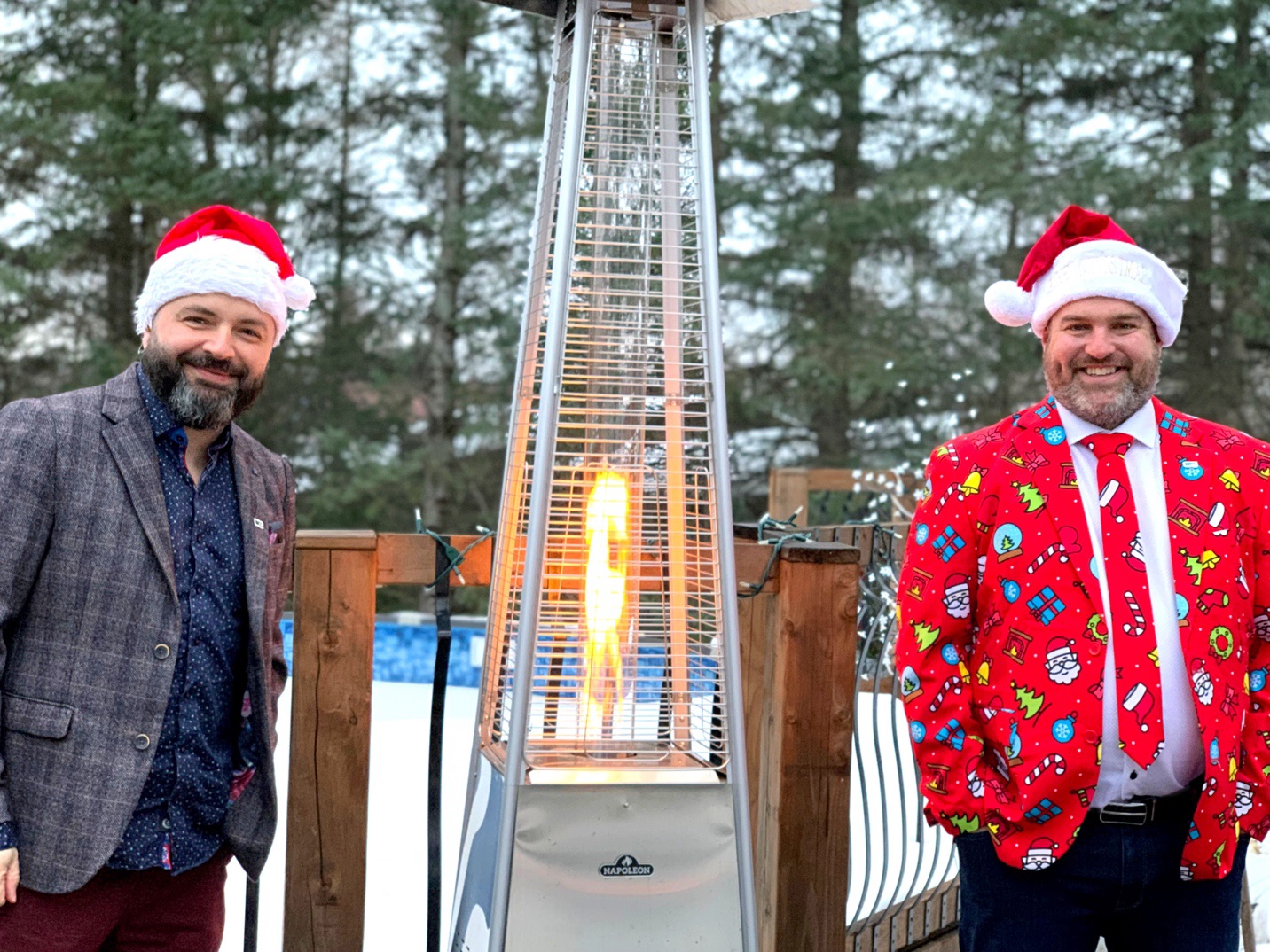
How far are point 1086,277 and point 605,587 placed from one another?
32.2 inches

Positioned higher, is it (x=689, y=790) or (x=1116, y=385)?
(x=1116, y=385)

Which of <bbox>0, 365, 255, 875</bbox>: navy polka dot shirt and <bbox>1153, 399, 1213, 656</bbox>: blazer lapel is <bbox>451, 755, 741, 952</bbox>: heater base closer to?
<bbox>0, 365, 255, 875</bbox>: navy polka dot shirt

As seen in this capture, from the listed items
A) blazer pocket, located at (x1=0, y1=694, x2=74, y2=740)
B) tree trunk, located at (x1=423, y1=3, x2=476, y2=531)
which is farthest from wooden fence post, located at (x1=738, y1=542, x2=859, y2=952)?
tree trunk, located at (x1=423, y1=3, x2=476, y2=531)

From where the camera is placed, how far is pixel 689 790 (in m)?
1.98

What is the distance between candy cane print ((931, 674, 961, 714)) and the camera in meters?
1.79

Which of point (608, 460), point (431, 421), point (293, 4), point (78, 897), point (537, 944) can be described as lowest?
point (537, 944)

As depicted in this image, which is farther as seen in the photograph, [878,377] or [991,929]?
[878,377]

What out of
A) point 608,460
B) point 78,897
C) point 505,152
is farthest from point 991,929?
point 505,152

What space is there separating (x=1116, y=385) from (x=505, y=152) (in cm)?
1015

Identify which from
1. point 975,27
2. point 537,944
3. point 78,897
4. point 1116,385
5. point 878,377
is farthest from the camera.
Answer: point 975,27

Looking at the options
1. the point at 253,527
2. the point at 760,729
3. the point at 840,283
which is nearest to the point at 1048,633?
the point at 760,729

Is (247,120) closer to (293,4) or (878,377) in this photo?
(293,4)

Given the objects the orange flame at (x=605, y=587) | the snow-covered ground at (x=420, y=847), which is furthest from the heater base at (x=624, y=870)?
the snow-covered ground at (x=420, y=847)

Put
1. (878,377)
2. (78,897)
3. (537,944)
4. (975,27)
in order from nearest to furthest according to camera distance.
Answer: (78,897) → (537,944) → (878,377) → (975,27)
